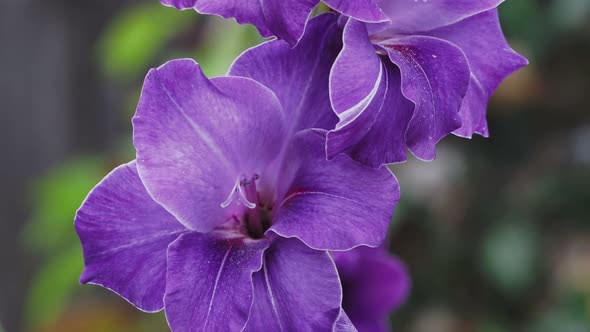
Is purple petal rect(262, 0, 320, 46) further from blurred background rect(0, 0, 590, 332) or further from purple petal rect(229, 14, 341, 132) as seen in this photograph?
blurred background rect(0, 0, 590, 332)

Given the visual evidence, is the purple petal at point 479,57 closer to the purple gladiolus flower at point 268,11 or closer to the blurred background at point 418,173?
the purple gladiolus flower at point 268,11

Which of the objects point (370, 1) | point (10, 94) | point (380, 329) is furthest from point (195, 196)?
point (10, 94)

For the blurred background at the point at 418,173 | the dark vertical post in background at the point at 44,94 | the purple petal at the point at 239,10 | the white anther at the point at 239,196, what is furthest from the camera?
the dark vertical post in background at the point at 44,94

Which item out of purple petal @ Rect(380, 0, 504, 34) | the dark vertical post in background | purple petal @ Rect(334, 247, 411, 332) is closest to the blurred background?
the dark vertical post in background

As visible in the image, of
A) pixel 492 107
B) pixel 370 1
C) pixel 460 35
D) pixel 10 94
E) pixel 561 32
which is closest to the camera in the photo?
pixel 370 1

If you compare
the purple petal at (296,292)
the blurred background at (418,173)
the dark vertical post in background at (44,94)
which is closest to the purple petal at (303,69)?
the purple petal at (296,292)

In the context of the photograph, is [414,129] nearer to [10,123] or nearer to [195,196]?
[195,196]

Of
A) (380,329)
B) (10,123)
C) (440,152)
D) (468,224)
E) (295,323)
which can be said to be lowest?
(468,224)

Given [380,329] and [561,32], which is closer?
[380,329]
